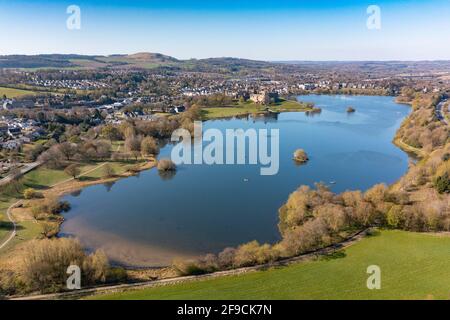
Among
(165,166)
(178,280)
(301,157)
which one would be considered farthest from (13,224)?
(301,157)

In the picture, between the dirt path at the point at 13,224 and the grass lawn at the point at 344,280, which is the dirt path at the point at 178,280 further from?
the dirt path at the point at 13,224

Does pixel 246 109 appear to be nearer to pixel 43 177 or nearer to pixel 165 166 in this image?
pixel 165 166

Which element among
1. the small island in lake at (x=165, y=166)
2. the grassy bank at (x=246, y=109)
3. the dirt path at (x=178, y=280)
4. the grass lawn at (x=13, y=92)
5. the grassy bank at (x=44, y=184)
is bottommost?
the dirt path at (x=178, y=280)

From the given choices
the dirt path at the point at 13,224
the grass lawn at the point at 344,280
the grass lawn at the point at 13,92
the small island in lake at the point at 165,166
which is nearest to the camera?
the grass lawn at the point at 344,280

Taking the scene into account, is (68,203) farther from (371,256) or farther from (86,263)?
(371,256)

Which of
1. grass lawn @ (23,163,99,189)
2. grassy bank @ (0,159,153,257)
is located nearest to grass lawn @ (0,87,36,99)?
grass lawn @ (23,163,99,189)

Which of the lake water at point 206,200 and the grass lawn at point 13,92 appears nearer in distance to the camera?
the lake water at point 206,200

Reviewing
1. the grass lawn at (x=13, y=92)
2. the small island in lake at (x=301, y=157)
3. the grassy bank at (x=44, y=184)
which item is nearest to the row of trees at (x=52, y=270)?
the grassy bank at (x=44, y=184)
